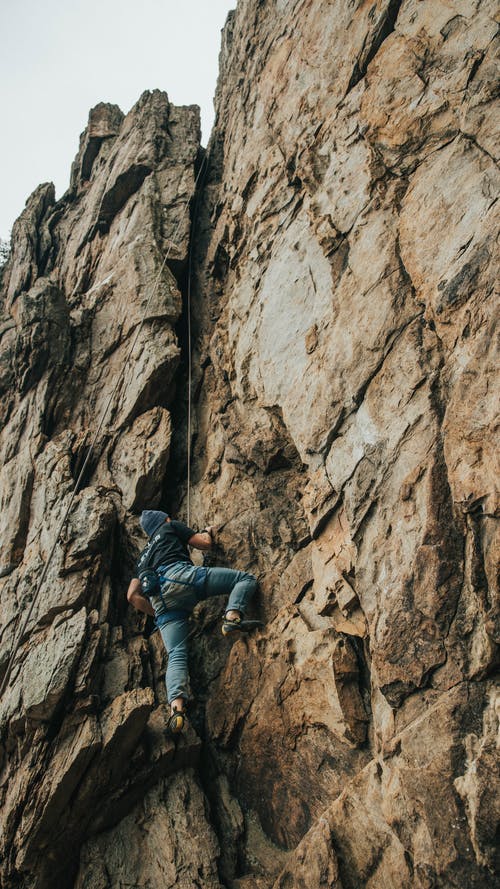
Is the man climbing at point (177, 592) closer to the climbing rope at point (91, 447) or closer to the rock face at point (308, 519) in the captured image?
the rock face at point (308, 519)

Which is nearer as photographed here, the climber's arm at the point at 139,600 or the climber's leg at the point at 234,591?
the climber's leg at the point at 234,591

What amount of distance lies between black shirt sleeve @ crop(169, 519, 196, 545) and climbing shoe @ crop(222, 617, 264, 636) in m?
1.39

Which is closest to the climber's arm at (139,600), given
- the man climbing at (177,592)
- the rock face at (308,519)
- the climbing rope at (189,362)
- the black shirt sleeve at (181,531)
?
the man climbing at (177,592)

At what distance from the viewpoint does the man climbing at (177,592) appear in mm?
6238

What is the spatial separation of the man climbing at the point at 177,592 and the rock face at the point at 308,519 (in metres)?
0.42

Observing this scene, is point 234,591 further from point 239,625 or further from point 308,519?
point 308,519

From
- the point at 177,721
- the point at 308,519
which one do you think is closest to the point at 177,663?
the point at 177,721

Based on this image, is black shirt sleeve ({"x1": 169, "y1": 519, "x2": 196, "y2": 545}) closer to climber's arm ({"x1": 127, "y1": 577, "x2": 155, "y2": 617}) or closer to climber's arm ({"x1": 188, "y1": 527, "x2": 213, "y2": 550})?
climber's arm ({"x1": 188, "y1": 527, "x2": 213, "y2": 550})

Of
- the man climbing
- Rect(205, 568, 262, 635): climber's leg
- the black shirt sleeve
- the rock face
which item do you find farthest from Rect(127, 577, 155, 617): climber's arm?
Rect(205, 568, 262, 635): climber's leg

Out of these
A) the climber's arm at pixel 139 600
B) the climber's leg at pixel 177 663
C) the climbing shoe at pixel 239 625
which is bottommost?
the climber's leg at pixel 177 663

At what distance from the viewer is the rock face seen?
4410 millimetres

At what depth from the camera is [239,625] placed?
6141mm

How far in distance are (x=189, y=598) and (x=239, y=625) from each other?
0.80 m

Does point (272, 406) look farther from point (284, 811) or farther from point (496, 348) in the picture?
point (284, 811)
